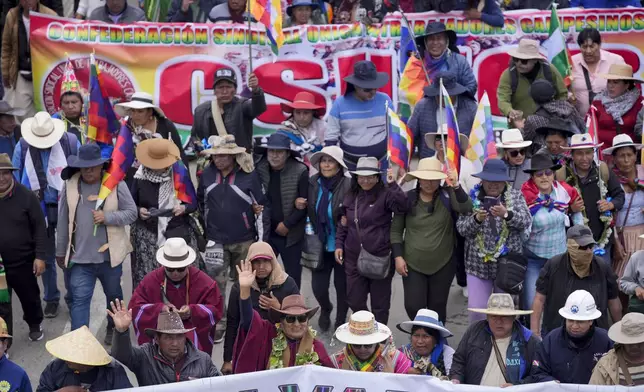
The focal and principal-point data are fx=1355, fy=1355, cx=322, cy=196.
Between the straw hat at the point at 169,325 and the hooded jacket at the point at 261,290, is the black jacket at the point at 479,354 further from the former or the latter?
the straw hat at the point at 169,325

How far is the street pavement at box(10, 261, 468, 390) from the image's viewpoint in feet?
40.5

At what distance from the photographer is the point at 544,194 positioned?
11945mm

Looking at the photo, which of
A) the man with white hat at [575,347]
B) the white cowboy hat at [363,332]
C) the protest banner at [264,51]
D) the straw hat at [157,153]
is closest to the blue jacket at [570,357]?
the man with white hat at [575,347]

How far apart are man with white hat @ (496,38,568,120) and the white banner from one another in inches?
196

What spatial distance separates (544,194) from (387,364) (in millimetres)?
2695

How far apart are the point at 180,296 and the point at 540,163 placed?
3.41 meters

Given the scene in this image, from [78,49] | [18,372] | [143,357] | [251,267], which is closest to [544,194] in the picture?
[251,267]

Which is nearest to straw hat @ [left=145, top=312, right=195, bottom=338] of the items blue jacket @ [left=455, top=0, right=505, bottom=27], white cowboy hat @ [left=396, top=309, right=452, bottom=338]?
white cowboy hat @ [left=396, top=309, right=452, bottom=338]

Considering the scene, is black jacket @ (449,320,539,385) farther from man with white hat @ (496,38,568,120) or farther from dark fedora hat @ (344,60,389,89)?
man with white hat @ (496,38,568,120)

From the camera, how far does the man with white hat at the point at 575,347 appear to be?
33.0 feet

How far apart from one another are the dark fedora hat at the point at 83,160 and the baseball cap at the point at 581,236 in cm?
418

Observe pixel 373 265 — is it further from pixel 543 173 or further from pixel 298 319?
pixel 298 319

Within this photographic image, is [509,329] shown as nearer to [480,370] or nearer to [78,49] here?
[480,370]

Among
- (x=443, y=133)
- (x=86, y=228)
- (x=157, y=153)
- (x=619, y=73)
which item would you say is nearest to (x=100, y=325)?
(x=86, y=228)
